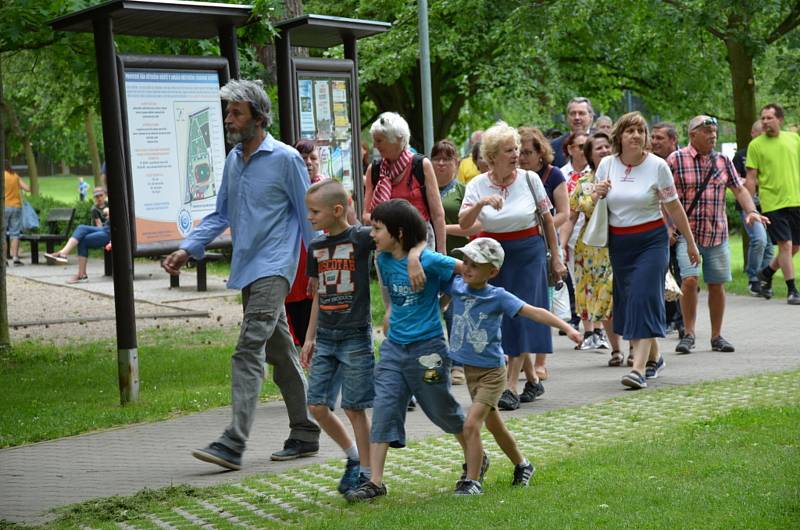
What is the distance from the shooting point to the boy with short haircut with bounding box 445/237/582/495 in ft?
20.7

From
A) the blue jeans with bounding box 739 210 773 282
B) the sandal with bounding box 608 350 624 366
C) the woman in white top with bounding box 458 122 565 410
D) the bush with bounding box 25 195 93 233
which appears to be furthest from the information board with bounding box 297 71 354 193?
the bush with bounding box 25 195 93 233

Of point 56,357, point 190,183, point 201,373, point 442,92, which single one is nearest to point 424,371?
point 190,183

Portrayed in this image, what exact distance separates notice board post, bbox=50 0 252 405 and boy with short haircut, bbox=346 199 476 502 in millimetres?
3584

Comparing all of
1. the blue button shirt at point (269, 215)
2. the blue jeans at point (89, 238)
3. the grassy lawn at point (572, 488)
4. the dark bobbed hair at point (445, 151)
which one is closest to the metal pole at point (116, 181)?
the blue button shirt at point (269, 215)

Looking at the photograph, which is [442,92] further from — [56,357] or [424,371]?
[424,371]

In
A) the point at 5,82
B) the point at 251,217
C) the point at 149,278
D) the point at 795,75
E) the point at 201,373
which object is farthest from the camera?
the point at 5,82

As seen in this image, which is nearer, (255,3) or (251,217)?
(251,217)

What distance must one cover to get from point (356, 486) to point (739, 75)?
15.1 metres

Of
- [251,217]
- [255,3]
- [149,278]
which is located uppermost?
[255,3]

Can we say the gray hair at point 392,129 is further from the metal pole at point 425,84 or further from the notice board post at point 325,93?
the metal pole at point 425,84

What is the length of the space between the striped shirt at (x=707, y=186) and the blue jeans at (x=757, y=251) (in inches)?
190

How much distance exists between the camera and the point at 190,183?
10023 mm

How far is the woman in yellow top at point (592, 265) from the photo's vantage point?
1112 centimetres

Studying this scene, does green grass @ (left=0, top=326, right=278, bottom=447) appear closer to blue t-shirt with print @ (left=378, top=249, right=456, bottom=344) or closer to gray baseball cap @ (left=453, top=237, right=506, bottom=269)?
blue t-shirt with print @ (left=378, top=249, right=456, bottom=344)
